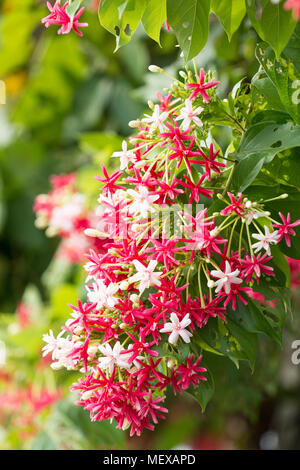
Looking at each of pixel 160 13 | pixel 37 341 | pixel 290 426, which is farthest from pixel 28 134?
pixel 160 13

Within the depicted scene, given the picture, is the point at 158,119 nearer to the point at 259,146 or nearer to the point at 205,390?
the point at 259,146

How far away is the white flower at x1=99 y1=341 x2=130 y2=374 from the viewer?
59cm

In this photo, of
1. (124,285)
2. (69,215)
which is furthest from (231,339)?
(69,215)

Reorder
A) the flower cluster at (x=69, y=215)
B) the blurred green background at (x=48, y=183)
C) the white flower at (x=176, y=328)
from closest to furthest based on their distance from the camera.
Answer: the white flower at (x=176, y=328), the flower cluster at (x=69, y=215), the blurred green background at (x=48, y=183)

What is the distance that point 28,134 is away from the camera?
2279 mm

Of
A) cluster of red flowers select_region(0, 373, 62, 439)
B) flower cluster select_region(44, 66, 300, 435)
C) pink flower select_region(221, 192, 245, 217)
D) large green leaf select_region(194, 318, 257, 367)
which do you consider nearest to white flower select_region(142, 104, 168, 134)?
flower cluster select_region(44, 66, 300, 435)

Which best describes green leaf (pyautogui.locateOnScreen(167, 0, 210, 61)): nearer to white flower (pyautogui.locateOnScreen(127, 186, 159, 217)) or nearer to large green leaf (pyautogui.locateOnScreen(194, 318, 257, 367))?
white flower (pyautogui.locateOnScreen(127, 186, 159, 217))

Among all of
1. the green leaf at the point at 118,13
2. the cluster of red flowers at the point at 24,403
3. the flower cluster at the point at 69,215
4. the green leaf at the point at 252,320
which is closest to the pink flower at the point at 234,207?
the green leaf at the point at 252,320

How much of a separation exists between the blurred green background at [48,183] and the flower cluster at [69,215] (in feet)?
0.14

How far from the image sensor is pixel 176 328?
583mm

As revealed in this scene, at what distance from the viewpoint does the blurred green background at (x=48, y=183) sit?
5.50ft

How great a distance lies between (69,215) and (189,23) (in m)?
0.89

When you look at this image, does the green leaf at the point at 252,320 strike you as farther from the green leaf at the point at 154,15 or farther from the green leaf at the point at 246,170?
the green leaf at the point at 154,15

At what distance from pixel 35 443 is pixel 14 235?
989mm
